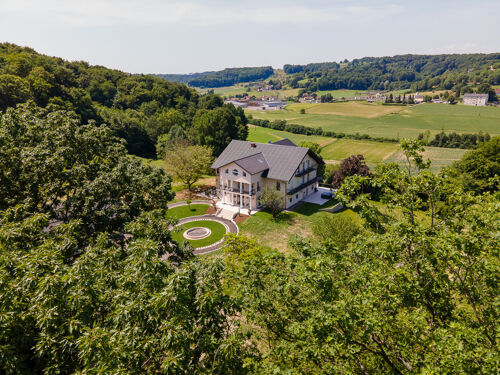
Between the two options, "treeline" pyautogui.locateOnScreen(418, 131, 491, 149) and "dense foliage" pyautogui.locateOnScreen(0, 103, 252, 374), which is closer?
"dense foliage" pyautogui.locateOnScreen(0, 103, 252, 374)

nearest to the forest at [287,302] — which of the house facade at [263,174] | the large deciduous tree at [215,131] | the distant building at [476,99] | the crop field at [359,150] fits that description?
the house facade at [263,174]

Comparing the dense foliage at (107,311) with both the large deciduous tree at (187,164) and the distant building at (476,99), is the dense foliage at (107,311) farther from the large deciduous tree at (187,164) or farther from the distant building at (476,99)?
the distant building at (476,99)

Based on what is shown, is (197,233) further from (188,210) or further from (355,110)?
(355,110)

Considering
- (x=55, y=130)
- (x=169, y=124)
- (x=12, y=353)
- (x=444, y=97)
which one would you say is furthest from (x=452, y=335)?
(x=444, y=97)

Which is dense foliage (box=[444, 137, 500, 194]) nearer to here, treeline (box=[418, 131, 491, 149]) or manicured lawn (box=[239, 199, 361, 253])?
manicured lawn (box=[239, 199, 361, 253])

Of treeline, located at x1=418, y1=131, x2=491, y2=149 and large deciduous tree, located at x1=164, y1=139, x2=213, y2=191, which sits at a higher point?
large deciduous tree, located at x1=164, y1=139, x2=213, y2=191

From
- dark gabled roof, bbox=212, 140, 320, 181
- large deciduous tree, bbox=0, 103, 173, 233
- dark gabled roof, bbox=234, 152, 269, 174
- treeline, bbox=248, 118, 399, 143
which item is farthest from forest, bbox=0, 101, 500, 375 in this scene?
treeline, bbox=248, 118, 399, 143
